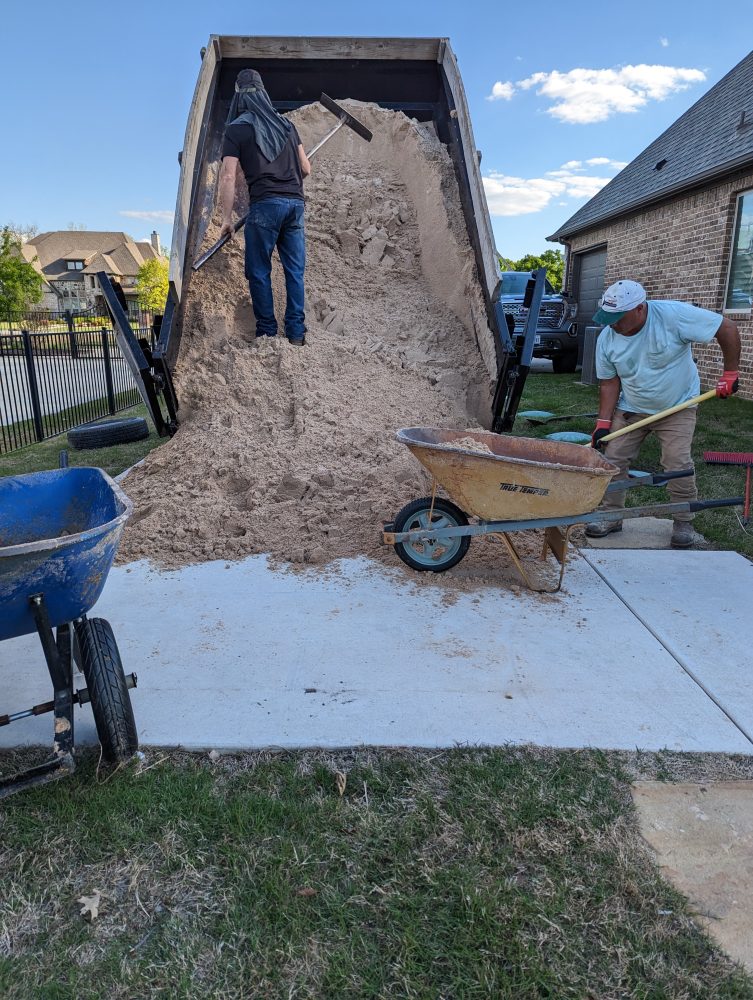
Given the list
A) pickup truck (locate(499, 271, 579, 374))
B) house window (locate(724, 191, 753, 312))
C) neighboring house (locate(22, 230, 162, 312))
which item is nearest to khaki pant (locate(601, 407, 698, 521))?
house window (locate(724, 191, 753, 312))

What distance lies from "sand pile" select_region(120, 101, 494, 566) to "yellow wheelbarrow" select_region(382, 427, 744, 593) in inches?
13.6

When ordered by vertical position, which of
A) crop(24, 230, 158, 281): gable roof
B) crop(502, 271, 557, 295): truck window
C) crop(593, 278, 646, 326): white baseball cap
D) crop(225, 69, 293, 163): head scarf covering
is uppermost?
crop(24, 230, 158, 281): gable roof

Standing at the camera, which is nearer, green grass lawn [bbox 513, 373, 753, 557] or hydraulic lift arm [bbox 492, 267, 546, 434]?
green grass lawn [bbox 513, 373, 753, 557]

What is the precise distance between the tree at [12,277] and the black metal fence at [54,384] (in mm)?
24589

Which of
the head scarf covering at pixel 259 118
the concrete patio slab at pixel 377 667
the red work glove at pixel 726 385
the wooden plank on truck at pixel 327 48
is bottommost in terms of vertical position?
the concrete patio slab at pixel 377 667

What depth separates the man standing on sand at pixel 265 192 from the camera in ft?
18.4

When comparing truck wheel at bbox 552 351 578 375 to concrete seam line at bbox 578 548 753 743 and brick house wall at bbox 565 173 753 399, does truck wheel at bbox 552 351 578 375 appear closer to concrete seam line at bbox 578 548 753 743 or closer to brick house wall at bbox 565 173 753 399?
brick house wall at bbox 565 173 753 399

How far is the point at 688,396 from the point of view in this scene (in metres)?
4.51

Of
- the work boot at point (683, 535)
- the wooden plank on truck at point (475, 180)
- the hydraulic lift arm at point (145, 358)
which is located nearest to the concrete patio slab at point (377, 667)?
the work boot at point (683, 535)

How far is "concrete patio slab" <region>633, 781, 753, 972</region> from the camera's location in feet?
6.28

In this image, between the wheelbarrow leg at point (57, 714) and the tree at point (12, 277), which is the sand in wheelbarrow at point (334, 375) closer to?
the wheelbarrow leg at point (57, 714)

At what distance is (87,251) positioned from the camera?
73.4 metres

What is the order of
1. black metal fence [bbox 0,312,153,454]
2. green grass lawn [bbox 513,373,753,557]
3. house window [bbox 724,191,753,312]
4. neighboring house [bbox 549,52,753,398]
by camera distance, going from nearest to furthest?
green grass lawn [bbox 513,373,753,557], black metal fence [bbox 0,312,153,454], house window [bbox 724,191,753,312], neighboring house [bbox 549,52,753,398]

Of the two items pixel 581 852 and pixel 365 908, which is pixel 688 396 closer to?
pixel 581 852
